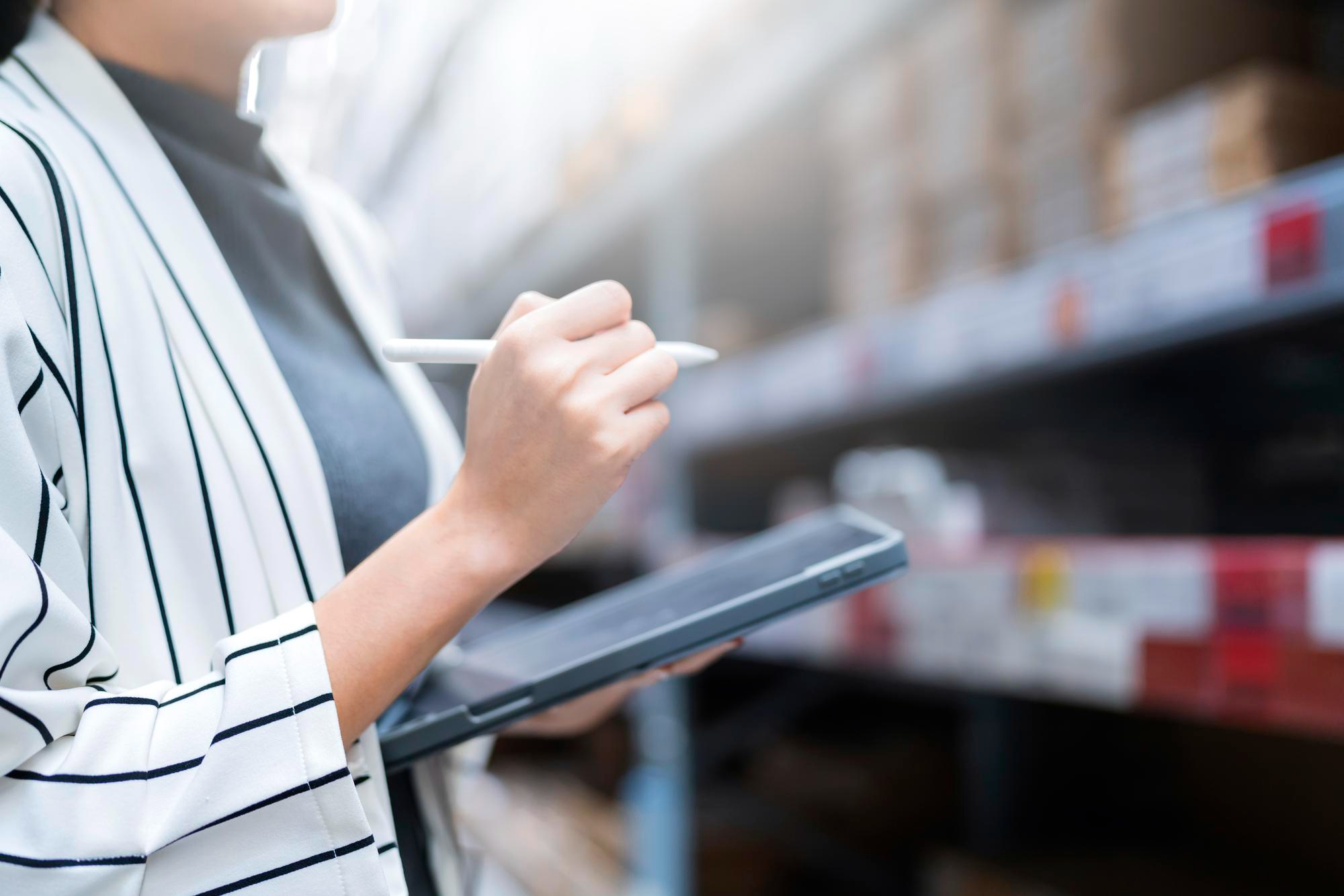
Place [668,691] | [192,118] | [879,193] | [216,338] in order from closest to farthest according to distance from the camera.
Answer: [216,338] < [192,118] < [879,193] < [668,691]

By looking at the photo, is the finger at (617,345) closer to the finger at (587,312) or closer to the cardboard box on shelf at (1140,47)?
the finger at (587,312)

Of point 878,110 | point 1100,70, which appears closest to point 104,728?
point 1100,70

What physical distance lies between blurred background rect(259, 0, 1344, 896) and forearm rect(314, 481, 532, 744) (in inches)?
15.5

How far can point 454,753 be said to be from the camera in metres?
0.70

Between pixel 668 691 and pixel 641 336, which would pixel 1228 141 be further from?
pixel 668 691

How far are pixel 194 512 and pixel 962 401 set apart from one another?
1.37 m

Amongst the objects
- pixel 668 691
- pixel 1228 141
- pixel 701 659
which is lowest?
pixel 668 691

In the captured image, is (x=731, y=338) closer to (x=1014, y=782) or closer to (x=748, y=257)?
(x=748, y=257)

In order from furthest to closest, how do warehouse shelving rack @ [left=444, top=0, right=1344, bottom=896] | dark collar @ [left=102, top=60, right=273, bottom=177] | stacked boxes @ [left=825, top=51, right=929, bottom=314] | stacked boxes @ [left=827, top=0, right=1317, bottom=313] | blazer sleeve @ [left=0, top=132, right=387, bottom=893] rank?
stacked boxes @ [left=825, top=51, right=929, bottom=314]
stacked boxes @ [left=827, top=0, right=1317, bottom=313]
warehouse shelving rack @ [left=444, top=0, right=1344, bottom=896]
dark collar @ [left=102, top=60, right=273, bottom=177]
blazer sleeve @ [left=0, top=132, right=387, bottom=893]

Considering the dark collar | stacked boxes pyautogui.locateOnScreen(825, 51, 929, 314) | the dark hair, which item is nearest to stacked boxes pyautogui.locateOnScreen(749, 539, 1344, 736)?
stacked boxes pyautogui.locateOnScreen(825, 51, 929, 314)

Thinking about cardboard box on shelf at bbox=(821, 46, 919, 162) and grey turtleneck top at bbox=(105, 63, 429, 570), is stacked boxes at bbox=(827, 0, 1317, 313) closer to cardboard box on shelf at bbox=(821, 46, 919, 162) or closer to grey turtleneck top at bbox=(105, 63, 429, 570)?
cardboard box on shelf at bbox=(821, 46, 919, 162)

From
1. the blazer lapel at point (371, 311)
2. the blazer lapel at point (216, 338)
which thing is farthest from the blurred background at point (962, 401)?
the blazer lapel at point (216, 338)

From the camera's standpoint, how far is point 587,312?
475mm

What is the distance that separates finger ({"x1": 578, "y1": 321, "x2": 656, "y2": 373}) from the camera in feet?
1.55
